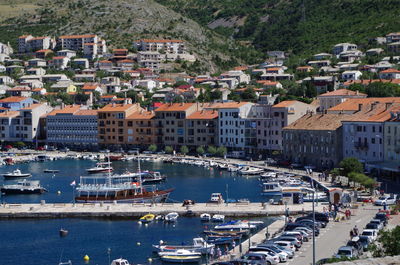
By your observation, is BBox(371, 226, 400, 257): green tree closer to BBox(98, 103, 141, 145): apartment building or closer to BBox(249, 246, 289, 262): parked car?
BBox(249, 246, 289, 262): parked car

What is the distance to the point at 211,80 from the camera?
640 ft

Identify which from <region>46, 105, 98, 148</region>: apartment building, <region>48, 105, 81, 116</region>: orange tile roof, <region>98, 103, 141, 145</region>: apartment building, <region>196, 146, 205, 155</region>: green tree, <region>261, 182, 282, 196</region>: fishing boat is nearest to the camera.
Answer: <region>261, 182, 282, 196</region>: fishing boat

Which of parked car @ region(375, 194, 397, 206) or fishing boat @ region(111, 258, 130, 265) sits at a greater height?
parked car @ region(375, 194, 397, 206)

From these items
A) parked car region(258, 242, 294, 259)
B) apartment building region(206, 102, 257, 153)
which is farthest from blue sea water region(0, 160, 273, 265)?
apartment building region(206, 102, 257, 153)

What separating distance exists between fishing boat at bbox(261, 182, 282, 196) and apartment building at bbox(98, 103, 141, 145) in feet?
185

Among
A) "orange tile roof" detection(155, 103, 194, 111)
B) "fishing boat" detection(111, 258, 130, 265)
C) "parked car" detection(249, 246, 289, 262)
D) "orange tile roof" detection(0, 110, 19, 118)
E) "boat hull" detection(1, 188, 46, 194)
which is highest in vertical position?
"orange tile roof" detection(155, 103, 194, 111)

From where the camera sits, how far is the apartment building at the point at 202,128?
124m

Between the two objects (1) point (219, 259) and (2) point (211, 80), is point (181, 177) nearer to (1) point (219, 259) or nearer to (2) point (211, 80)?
(1) point (219, 259)

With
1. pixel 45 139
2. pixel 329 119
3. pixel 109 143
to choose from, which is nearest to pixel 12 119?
pixel 45 139

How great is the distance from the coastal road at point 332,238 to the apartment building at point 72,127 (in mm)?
82931

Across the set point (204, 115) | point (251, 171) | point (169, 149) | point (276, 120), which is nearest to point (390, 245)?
point (251, 171)

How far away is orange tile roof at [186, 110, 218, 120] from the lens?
124m

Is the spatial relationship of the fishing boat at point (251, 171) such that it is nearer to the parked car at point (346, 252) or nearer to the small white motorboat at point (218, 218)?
the small white motorboat at point (218, 218)

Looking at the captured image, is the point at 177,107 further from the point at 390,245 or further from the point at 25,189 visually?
the point at 390,245
